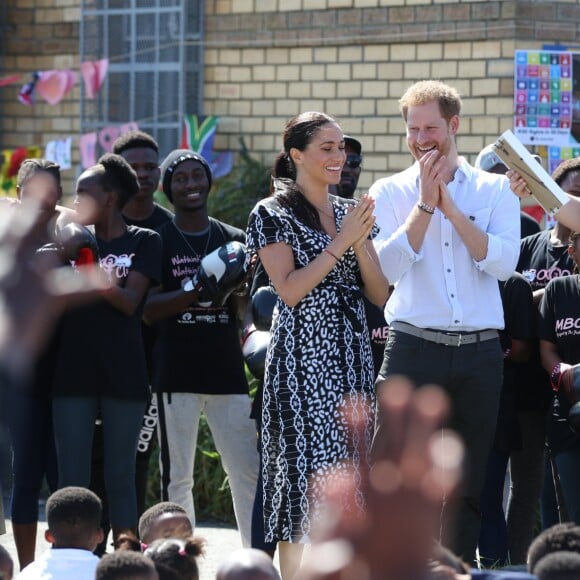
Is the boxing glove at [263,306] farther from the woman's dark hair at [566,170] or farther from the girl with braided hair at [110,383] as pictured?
the woman's dark hair at [566,170]

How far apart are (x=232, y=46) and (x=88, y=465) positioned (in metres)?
7.62

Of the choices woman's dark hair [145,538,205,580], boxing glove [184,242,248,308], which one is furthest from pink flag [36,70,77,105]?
woman's dark hair [145,538,205,580]

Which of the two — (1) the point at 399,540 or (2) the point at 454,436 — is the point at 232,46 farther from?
(1) the point at 399,540

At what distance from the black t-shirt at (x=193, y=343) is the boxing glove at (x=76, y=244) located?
2.51ft

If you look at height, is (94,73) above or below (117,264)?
above

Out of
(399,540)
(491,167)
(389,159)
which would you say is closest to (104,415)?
(491,167)

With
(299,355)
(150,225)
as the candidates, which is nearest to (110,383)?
(299,355)

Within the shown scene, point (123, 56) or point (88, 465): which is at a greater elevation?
point (123, 56)

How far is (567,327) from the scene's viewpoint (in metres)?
6.08

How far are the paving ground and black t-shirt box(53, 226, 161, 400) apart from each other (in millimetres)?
1134

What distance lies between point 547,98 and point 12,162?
5281 millimetres

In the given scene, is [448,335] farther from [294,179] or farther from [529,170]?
[294,179]

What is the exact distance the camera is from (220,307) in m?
6.61

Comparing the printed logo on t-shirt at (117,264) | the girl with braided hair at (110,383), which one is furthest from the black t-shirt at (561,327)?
the printed logo on t-shirt at (117,264)
